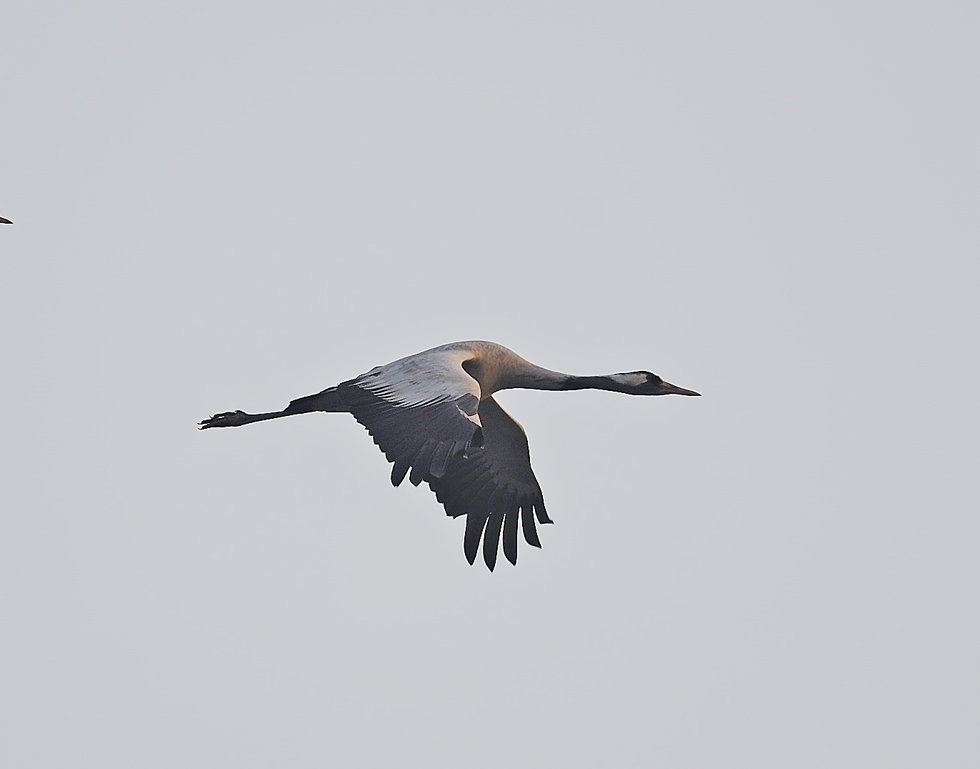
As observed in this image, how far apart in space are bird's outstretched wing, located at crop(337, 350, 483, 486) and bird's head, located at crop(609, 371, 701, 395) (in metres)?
1.87

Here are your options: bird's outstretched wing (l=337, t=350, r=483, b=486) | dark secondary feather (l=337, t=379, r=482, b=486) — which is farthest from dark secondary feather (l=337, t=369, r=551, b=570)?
dark secondary feather (l=337, t=379, r=482, b=486)

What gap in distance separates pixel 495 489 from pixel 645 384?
163cm

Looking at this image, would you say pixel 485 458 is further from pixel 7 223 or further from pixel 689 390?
pixel 7 223

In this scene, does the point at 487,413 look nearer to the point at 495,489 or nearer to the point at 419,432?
the point at 495,489

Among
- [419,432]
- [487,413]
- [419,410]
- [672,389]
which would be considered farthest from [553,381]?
[419,432]

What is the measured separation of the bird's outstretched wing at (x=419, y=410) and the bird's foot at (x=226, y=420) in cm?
277

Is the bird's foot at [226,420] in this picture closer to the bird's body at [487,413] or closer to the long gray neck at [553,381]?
the bird's body at [487,413]

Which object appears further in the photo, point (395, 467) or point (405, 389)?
point (405, 389)

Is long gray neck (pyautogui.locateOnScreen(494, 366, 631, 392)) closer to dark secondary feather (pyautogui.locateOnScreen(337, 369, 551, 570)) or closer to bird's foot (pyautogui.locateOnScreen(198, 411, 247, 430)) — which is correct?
dark secondary feather (pyautogui.locateOnScreen(337, 369, 551, 570))

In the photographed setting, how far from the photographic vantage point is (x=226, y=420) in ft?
62.2

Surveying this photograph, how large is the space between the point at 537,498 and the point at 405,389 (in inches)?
109

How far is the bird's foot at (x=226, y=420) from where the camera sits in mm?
18828

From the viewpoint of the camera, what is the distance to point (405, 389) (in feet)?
50.7

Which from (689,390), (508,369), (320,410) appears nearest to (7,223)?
(320,410)
